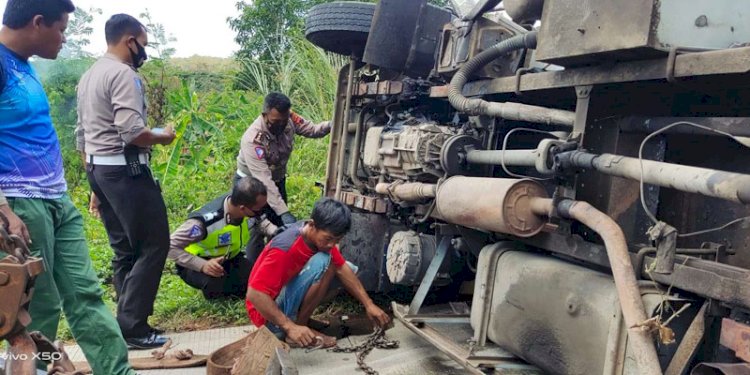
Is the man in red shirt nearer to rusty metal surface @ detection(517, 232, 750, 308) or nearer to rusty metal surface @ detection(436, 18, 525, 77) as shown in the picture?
rusty metal surface @ detection(436, 18, 525, 77)

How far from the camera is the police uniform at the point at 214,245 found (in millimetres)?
4246

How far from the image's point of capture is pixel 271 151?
5.07 m

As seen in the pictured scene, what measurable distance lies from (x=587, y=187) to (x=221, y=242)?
2.57m

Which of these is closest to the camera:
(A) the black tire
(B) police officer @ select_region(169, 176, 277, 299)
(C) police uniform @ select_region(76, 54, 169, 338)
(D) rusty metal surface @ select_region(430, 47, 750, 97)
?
(D) rusty metal surface @ select_region(430, 47, 750, 97)

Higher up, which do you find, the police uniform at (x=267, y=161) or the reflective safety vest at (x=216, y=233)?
the police uniform at (x=267, y=161)

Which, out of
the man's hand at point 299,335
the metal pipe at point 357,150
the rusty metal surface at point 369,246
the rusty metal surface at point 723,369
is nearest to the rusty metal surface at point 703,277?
the rusty metal surface at point 723,369

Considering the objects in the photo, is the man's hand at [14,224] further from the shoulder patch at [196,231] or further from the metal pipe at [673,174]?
the metal pipe at [673,174]

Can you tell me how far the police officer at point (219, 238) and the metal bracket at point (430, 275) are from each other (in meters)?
1.18

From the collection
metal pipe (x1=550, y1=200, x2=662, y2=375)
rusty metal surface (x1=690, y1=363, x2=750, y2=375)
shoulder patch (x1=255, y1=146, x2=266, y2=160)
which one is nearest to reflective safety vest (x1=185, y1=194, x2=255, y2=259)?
shoulder patch (x1=255, y1=146, x2=266, y2=160)

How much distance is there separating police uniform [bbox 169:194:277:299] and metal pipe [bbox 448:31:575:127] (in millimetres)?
1828

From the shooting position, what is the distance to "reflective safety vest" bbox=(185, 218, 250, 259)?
172 inches

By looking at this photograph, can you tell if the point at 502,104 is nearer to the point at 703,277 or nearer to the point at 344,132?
the point at 703,277

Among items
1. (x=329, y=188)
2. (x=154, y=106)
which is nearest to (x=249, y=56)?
(x=154, y=106)

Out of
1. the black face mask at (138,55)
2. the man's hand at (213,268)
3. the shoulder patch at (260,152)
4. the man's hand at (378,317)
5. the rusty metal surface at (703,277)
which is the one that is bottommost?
the man's hand at (378,317)
